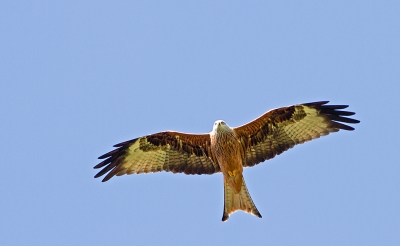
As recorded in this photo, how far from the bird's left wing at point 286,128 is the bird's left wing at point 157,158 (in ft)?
2.94

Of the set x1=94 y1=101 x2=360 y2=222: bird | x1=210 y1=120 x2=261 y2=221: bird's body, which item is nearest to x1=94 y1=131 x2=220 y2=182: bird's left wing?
x1=94 y1=101 x2=360 y2=222: bird

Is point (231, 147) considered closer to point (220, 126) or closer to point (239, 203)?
point (220, 126)

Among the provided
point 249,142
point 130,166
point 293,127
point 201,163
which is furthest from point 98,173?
point 293,127

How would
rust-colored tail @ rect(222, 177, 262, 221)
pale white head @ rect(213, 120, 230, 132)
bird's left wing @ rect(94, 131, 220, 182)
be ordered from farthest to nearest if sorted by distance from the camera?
bird's left wing @ rect(94, 131, 220, 182), rust-colored tail @ rect(222, 177, 262, 221), pale white head @ rect(213, 120, 230, 132)

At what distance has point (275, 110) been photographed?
1577cm

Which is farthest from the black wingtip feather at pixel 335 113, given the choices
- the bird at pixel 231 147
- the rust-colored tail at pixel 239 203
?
the rust-colored tail at pixel 239 203

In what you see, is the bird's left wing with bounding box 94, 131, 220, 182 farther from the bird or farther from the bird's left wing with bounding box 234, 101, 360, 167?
the bird's left wing with bounding box 234, 101, 360, 167

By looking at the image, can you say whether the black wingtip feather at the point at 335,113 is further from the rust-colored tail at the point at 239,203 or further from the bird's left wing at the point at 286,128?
the rust-colored tail at the point at 239,203

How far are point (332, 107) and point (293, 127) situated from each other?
94cm

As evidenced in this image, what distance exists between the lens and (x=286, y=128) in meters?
16.1

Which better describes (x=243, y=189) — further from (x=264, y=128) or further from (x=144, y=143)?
(x=144, y=143)

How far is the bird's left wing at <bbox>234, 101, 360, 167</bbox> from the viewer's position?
15.9 meters

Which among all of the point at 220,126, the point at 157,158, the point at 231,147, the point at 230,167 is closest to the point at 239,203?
the point at 230,167

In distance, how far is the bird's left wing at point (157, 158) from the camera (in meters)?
16.3
